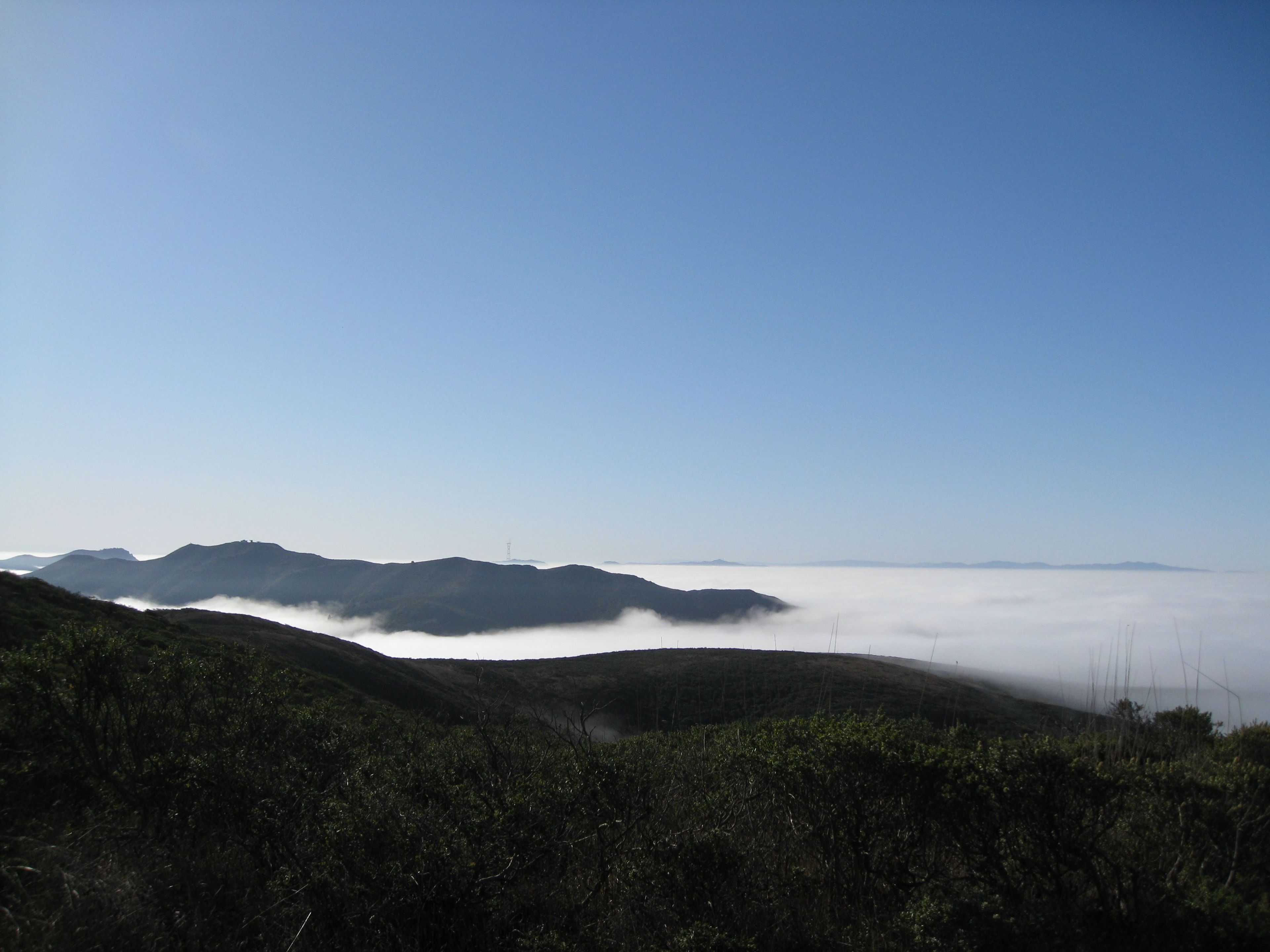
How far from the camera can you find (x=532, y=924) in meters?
5.37

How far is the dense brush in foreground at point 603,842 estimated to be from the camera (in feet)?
16.0

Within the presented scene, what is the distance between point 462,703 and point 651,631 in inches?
4914

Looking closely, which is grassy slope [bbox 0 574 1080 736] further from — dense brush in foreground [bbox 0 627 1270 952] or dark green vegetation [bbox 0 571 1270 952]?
dense brush in foreground [bbox 0 627 1270 952]

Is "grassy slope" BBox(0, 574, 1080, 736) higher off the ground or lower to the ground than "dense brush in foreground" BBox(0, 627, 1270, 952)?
lower

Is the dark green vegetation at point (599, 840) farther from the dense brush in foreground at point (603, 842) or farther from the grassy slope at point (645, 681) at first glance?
the grassy slope at point (645, 681)

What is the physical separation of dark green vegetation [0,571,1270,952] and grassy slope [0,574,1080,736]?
26825mm

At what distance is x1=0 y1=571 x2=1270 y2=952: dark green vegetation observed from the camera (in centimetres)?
488

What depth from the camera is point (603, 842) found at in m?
5.91

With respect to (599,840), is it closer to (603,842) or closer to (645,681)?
(603,842)

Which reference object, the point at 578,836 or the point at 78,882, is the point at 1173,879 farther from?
the point at 78,882

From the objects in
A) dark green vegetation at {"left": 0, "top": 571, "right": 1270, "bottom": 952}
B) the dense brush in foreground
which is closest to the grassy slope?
dark green vegetation at {"left": 0, "top": 571, "right": 1270, "bottom": 952}

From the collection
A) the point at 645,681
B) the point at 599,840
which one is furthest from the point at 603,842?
the point at 645,681

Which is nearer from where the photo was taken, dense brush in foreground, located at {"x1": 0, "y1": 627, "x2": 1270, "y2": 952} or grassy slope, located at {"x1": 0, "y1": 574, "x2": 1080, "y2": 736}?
dense brush in foreground, located at {"x1": 0, "y1": 627, "x2": 1270, "y2": 952}

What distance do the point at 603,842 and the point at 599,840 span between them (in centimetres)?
4
